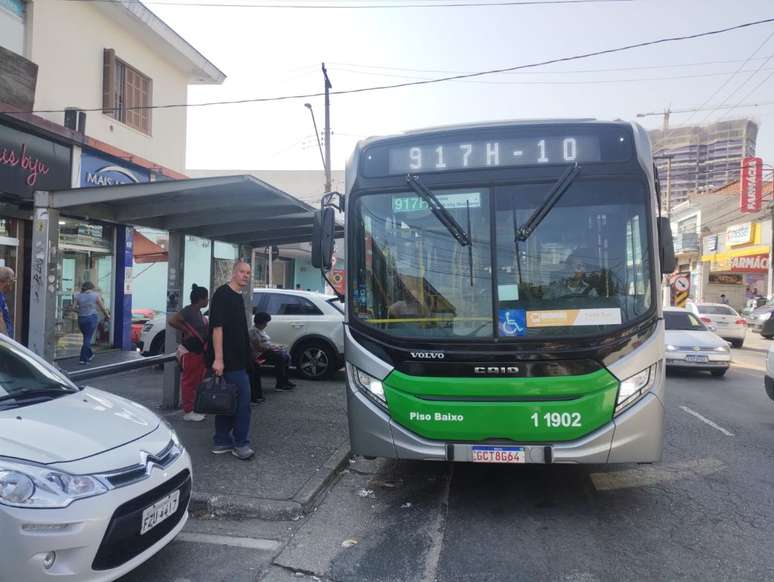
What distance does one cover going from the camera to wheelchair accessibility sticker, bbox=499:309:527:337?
442 centimetres

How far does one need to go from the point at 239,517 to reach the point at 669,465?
13.9ft

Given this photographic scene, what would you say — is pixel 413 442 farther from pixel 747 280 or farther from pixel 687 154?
pixel 687 154

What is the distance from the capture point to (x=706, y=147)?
A: 152 feet

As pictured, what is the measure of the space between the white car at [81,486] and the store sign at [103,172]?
8823 mm

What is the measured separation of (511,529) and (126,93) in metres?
12.9

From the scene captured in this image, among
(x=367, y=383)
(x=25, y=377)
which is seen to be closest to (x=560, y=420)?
(x=367, y=383)

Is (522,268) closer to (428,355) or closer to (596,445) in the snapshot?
(428,355)

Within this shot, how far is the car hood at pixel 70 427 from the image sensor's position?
9.86 feet

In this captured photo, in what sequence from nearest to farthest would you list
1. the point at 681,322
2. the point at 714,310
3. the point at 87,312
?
1. the point at 87,312
2. the point at 681,322
3. the point at 714,310

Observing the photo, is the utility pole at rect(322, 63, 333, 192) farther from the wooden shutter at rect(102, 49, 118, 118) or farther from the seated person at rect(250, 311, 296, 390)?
the seated person at rect(250, 311, 296, 390)

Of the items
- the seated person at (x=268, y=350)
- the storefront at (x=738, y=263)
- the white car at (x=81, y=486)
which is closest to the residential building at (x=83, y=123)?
the seated person at (x=268, y=350)

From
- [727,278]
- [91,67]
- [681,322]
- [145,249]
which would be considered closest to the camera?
[91,67]

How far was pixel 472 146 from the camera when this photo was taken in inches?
187

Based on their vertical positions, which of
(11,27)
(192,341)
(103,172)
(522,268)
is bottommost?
(192,341)
